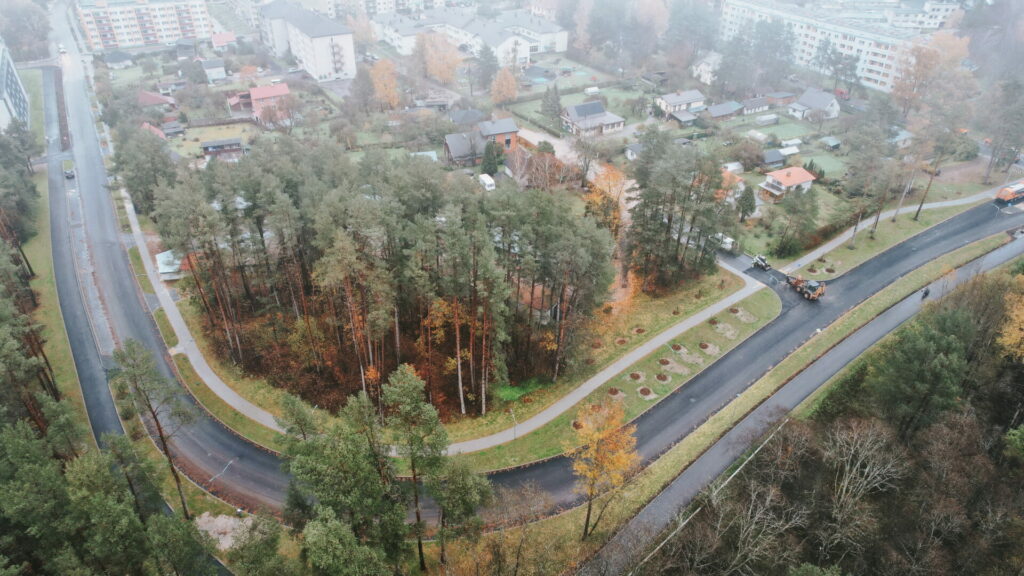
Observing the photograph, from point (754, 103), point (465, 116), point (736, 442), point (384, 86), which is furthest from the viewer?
point (754, 103)

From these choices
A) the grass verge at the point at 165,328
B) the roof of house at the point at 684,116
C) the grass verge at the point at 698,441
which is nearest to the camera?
the grass verge at the point at 698,441

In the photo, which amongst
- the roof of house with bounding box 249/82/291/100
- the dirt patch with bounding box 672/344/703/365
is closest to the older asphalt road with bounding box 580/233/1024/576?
the dirt patch with bounding box 672/344/703/365

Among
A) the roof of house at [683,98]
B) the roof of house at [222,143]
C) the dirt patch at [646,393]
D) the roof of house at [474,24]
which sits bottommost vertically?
the dirt patch at [646,393]

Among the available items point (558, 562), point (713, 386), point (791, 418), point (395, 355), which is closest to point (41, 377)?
point (395, 355)

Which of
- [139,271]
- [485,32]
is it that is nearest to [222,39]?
[485,32]

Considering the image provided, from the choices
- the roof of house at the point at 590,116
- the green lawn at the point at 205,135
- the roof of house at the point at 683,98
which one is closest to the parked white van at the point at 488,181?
the roof of house at the point at 590,116

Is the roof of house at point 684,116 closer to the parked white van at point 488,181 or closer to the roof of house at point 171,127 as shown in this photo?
the parked white van at point 488,181

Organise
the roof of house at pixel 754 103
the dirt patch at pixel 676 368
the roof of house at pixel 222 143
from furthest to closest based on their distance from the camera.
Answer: the roof of house at pixel 754 103, the roof of house at pixel 222 143, the dirt patch at pixel 676 368

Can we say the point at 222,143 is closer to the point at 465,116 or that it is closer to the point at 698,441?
the point at 465,116

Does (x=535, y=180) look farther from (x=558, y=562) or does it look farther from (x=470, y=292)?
(x=558, y=562)
